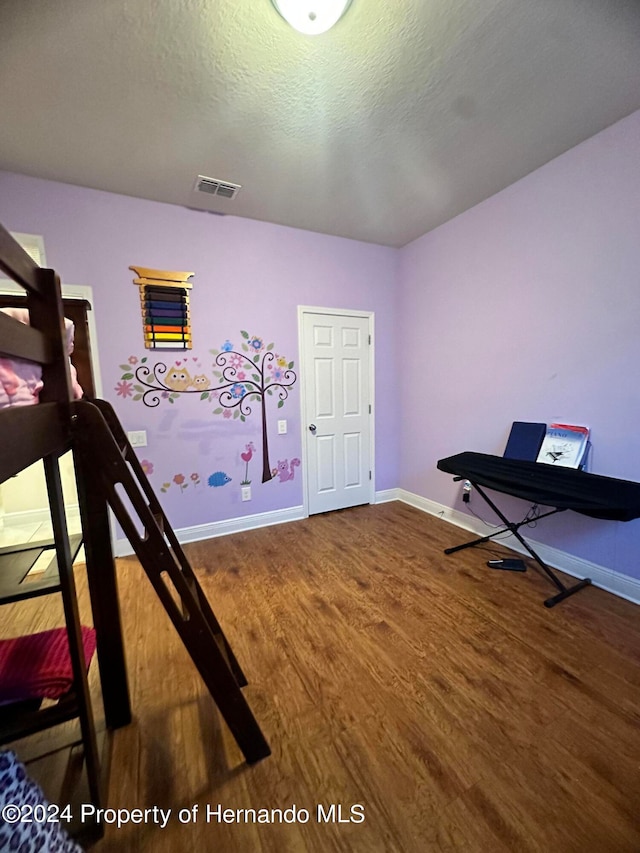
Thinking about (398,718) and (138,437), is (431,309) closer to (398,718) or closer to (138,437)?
(138,437)

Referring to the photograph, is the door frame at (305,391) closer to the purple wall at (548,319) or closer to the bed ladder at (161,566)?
the purple wall at (548,319)

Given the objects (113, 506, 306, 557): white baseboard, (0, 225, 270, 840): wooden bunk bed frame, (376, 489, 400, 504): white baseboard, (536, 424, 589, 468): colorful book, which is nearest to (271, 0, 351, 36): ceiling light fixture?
(0, 225, 270, 840): wooden bunk bed frame

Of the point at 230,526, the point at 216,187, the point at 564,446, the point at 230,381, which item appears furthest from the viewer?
the point at 230,526

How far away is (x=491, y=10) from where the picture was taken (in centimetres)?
129

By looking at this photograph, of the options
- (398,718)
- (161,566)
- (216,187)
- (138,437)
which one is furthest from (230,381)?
(398,718)

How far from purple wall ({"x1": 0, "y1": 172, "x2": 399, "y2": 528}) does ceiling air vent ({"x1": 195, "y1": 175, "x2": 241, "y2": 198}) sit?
0.30m

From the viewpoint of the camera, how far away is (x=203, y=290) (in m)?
2.76

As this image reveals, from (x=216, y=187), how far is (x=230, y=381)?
4.77 ft

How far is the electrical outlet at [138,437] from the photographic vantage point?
264cm

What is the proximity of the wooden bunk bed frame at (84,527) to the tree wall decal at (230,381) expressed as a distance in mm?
1470

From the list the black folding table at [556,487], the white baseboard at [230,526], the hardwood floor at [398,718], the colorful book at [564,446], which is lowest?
the hardwood floor at [398,718]

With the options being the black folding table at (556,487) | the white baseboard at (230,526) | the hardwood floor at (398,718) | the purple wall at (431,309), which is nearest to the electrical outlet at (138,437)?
the purple wall at (431,309)

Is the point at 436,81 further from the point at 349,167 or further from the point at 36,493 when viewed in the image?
the point at 36,493

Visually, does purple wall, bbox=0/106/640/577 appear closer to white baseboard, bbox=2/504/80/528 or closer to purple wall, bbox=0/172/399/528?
purple wall, bbox=0/172/399/528
